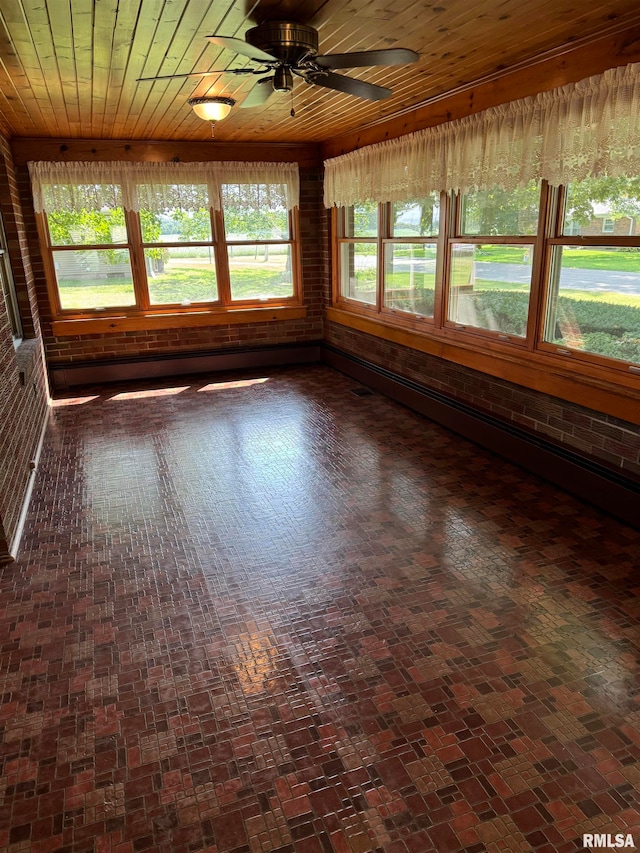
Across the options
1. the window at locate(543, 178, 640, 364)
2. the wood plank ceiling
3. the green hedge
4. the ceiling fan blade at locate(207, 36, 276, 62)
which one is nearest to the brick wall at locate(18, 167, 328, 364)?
the wood plank ceiling

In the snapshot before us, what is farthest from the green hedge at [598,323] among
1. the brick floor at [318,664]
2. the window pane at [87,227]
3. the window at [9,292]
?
the window pane at [87,227]

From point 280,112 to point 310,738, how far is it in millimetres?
4686

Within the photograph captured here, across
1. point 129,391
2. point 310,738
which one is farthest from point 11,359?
point 310,738

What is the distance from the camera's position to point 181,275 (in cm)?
671

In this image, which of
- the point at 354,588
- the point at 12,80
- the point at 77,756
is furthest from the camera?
the point at 12,80

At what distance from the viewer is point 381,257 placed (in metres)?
5.83

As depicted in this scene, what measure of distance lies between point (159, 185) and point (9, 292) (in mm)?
2051

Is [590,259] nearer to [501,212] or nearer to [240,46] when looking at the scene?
[501,212]

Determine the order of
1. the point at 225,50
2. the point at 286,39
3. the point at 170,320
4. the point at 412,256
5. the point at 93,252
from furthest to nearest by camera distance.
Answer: the point at 170,320, the point at 93,252, the point at 412,256, the point at 225,50, the point at 286,39

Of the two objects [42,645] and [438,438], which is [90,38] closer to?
[42,645]

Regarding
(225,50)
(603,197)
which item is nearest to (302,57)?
(225,50)

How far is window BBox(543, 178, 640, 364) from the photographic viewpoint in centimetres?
315

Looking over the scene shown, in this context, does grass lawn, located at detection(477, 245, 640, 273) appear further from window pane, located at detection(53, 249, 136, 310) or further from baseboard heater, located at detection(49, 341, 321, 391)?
window pane, located at detection(53, 249, 136, 310)

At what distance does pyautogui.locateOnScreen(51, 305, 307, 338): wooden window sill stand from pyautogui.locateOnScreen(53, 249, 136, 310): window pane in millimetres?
196
